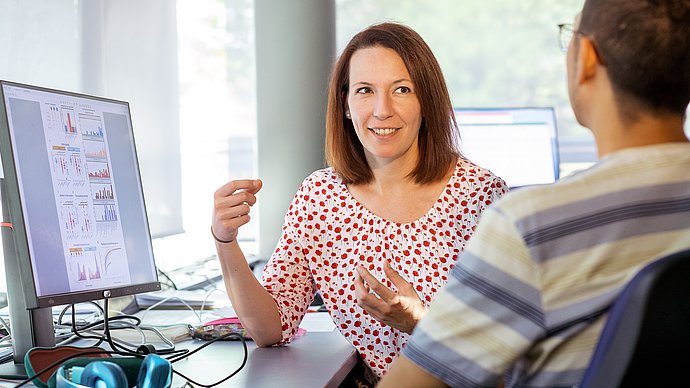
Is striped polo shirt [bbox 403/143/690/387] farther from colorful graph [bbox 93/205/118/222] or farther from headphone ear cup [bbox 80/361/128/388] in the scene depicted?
colorful graph [bbox 93/205/118/222]

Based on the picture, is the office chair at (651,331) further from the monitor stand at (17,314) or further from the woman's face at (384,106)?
the woman's face at (384,106)

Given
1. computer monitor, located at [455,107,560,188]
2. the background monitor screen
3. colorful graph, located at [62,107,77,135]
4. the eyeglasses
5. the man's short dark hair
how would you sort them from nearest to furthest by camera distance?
the man's short dark hair → the eyeglasses → the background monitor screen → colorful graph, located at [62,107,77,135] → computer monitor, located at [455,107,560,188]

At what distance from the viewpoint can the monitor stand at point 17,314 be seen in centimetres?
161

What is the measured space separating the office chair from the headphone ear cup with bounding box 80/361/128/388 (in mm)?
720

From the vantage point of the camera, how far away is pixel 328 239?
213cm

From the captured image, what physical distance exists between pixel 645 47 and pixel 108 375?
87 cm

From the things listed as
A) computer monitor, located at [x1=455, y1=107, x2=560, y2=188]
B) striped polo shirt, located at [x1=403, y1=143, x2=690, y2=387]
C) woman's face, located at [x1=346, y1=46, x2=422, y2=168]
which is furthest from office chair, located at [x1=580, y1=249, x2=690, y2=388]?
computer monitor, located at [x1=455, y1=107, x2=560, y2=188]

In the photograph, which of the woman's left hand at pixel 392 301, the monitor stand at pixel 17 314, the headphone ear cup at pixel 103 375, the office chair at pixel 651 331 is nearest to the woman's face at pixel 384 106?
the woman's left hand at pixel 392 301

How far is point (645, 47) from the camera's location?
1033 mm

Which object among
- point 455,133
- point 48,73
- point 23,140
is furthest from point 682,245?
point 48,73

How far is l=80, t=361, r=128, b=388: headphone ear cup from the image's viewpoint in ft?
4.27

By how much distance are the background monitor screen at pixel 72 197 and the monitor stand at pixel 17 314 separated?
0.02 metres

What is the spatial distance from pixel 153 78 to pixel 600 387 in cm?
258

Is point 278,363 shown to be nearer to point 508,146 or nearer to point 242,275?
point 242,275
